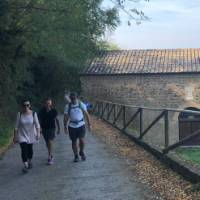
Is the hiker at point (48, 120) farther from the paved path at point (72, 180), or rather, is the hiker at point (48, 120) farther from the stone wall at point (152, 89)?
the stone wall at point (152, 89)

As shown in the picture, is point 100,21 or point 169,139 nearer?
point 169,139

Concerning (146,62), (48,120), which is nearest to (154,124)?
(48,120)

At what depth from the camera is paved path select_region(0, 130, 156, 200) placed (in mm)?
8398

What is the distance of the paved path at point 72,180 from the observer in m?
8.40

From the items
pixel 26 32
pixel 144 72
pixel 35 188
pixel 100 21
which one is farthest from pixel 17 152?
pixel 144 72

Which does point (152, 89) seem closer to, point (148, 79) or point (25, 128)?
point (148, 79)

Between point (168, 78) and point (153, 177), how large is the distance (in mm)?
30251

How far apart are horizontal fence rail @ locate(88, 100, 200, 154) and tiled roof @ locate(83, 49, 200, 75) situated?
51.4 ft

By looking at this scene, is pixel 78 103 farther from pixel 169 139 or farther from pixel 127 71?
pixel 127 71

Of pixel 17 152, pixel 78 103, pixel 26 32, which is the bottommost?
pixel 17 152

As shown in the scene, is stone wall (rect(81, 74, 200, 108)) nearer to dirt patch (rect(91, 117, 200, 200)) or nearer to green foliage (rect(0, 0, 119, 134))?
green foliage (rect(0, 0, 119, 134))

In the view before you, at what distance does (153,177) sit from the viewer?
969 cm

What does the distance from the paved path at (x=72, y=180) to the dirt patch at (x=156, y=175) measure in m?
0.23

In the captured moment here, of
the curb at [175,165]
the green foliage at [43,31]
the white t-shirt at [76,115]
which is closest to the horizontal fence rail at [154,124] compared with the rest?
the curb at [175,165]
